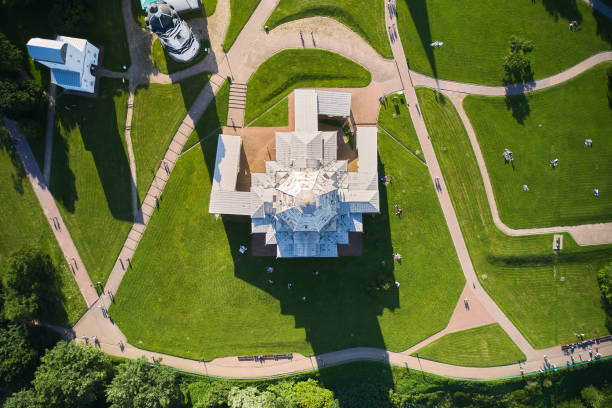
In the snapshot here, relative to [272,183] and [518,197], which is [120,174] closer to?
[272,183]

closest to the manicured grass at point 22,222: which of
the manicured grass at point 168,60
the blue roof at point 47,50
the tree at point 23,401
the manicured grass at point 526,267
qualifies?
the tree at point 23,401

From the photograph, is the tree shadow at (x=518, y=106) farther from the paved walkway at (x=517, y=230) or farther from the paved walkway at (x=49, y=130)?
the paved walkway at (x=49, y=130)

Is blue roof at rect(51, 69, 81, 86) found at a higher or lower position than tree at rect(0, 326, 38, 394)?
higher

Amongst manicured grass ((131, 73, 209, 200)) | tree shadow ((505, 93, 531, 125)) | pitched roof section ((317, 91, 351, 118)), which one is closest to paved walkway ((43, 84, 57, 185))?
manicured grass ((131, 73, 209, 200))

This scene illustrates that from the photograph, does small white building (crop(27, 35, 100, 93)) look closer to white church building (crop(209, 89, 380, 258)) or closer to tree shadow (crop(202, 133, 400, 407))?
tree shadow (crop(202, 133, 400, 407))

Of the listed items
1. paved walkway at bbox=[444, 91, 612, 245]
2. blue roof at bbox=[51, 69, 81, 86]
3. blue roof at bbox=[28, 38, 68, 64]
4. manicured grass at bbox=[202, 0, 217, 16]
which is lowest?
paved walkway at bbox=[444, 91, 612, 245]
